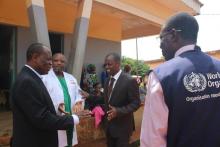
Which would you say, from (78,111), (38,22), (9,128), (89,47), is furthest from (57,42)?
(78,111)

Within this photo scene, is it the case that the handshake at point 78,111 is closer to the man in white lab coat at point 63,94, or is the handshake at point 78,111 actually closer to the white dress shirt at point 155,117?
the man in white lab coat at point 63,94

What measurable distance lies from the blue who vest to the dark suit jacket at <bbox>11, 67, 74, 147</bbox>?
4.06 ft

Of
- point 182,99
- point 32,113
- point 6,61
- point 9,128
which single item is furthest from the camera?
point 6,61

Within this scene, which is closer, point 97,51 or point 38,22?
point 38,22

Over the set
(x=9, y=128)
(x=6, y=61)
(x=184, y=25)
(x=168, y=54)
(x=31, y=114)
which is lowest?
(x=9, y=128)

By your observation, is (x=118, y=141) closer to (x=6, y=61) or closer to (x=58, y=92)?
(x=58, y=92)

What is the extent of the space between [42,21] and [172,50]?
2991mm

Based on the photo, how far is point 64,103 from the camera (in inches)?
163

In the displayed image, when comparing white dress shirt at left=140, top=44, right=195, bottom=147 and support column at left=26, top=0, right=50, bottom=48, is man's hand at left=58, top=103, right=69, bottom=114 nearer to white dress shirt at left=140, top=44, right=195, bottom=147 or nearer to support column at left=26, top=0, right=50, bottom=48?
support column at left=26, top=0, right=50, bottom=48

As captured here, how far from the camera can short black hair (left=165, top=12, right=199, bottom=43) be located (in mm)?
2318

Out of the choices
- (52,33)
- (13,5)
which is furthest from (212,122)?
(52,33)

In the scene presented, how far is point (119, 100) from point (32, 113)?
1.80m

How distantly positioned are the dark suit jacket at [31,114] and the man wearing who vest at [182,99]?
109cm

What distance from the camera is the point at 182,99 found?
2174mm
